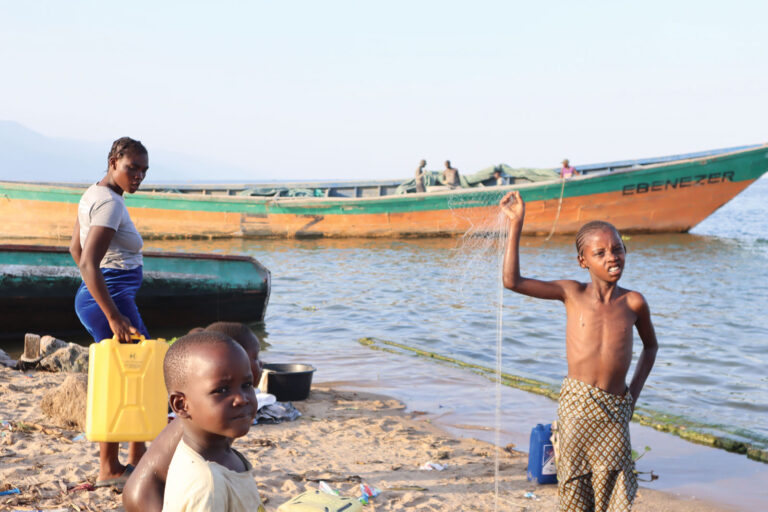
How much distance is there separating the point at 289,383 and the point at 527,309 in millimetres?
6401

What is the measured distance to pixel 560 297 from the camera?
10.0 ft

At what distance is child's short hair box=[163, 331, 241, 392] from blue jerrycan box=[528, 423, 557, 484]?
111 inches

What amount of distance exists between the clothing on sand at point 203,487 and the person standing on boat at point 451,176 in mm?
19464

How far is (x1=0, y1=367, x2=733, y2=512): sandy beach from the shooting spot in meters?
3.67

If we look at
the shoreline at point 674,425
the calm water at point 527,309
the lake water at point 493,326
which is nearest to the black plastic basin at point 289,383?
the lake water at point 493,326

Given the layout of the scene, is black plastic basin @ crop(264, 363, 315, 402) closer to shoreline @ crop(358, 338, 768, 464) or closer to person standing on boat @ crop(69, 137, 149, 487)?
person standing on boat @ crop(69, 137, 149, 487)

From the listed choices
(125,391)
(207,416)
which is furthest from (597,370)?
(125,391)

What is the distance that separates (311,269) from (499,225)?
12.4 m

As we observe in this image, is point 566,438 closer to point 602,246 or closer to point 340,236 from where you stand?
point 602,246

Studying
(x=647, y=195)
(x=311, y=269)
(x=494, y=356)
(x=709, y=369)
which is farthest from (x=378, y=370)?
(x=647, y=195)

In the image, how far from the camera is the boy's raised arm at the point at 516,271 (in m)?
2.92

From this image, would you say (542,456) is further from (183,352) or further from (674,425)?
(183,352)

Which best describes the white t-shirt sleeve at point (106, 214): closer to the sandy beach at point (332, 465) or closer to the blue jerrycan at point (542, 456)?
the sandy beach at point (332, 465)

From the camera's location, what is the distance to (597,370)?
286cm
